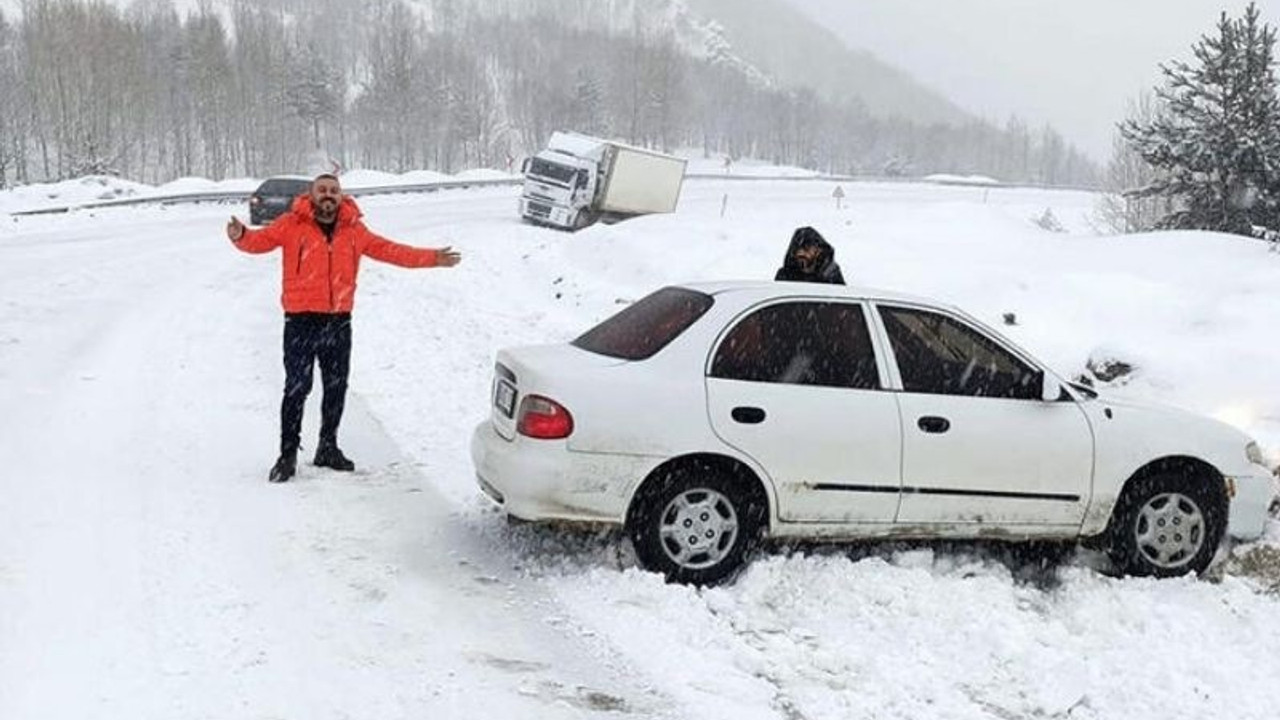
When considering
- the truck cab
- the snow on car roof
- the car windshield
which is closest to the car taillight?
the snow on car roof

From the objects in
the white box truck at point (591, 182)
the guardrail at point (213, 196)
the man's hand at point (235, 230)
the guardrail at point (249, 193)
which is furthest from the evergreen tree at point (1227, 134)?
the guardrail at point (213, 196)

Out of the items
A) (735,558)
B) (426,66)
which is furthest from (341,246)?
(426,66)

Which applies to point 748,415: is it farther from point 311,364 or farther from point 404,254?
point 311,364

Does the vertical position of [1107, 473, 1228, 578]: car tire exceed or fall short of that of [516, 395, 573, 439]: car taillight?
it falls short

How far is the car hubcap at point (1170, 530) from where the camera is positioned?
607 cm

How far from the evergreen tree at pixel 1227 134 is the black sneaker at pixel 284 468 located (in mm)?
16571

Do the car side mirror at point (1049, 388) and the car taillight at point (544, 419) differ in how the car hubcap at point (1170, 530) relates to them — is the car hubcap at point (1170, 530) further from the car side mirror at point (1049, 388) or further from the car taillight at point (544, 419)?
the car taillight at point (544, 419)

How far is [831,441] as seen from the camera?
5.54 metres

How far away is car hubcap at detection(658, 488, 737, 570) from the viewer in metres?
5.41

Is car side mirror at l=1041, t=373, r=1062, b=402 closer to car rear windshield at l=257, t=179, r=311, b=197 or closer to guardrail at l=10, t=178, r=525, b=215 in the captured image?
car rear windshield at l=257, t=179, r=311, b=197

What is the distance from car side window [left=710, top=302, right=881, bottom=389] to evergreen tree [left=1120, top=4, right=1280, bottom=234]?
15.3m

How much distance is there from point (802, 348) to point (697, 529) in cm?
114

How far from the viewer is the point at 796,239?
7.68 meters

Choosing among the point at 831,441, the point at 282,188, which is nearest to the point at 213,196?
the point at 282,188
